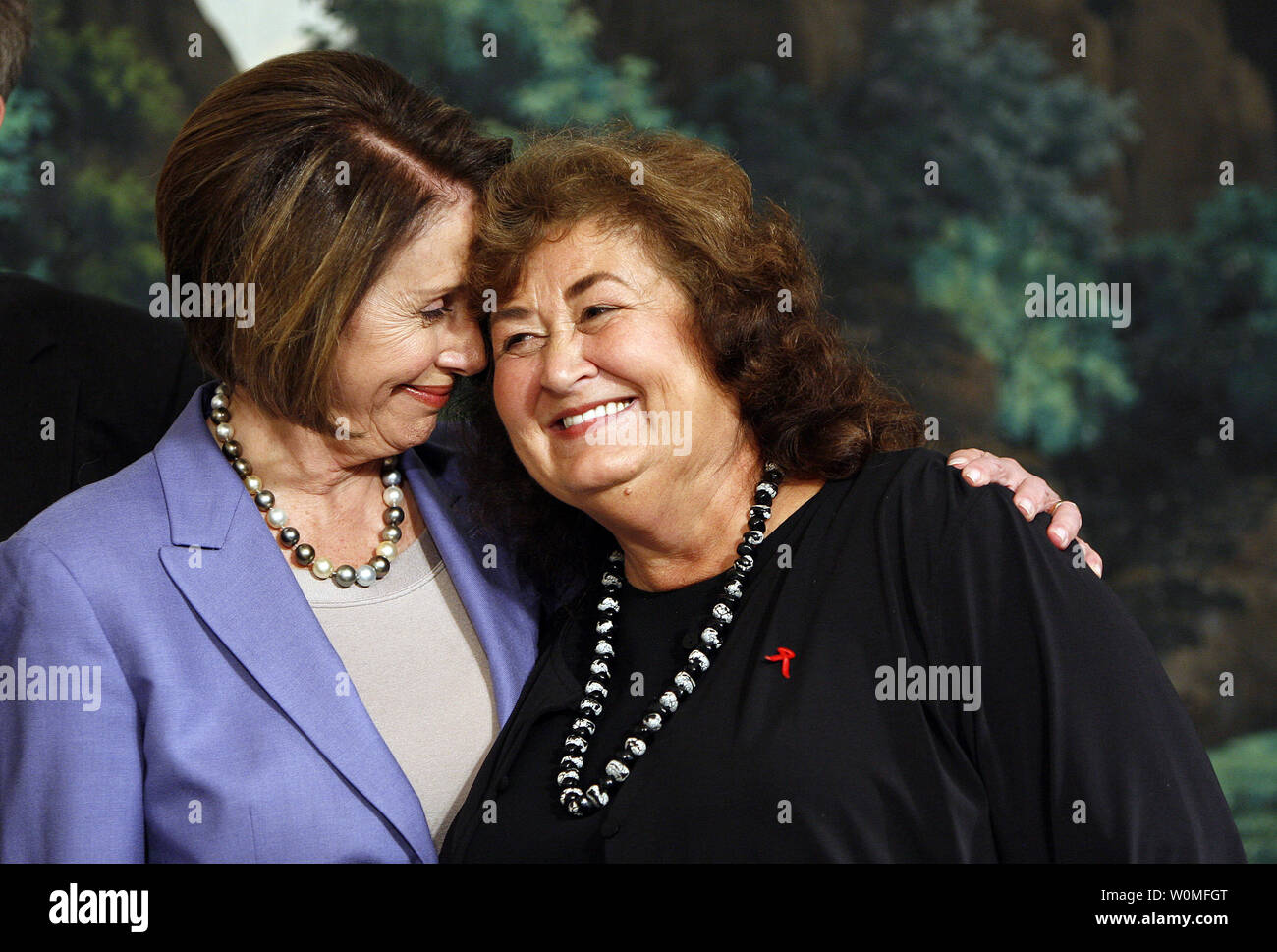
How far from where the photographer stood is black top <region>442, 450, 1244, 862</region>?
1530mm

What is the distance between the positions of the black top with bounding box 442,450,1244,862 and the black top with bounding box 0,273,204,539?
1.14m

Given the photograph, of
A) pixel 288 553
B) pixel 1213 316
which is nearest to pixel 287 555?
pixel 288 553

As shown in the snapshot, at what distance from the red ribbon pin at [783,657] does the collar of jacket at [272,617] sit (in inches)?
18.6

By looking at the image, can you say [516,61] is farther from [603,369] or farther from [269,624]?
[269,624]

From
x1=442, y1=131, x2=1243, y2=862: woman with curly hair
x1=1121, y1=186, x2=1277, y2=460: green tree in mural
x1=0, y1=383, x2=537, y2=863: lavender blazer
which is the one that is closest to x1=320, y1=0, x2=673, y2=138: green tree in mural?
x1=1121, y1=186, x2=1277, y2=460: green tree in mural

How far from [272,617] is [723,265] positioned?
82cm

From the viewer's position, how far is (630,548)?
6.30 ft

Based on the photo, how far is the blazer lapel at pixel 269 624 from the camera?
1.71m

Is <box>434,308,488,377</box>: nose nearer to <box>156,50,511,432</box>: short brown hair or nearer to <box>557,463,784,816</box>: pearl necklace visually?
<box>156,50,511,432</box>: short brown hair

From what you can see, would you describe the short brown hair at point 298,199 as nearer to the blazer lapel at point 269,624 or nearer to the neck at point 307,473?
the neck at point 307,473

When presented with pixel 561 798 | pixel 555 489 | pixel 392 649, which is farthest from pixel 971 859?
pixel 392 649

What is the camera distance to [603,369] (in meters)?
1.76

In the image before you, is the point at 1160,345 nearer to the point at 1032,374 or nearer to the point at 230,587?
the point at 1032,374

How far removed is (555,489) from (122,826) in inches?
28.9
